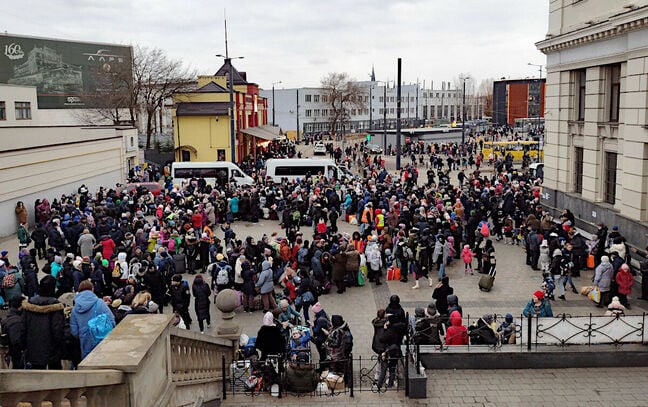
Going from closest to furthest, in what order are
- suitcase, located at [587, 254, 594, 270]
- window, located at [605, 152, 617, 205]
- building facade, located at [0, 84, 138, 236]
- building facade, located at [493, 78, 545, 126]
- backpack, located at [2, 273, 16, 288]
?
backpack, located at [2, 273, 16, 288]
suitcase, located at [587, 254, 594, 270]
window, located at [605, 152, 617, 205]
building facade, located at [0, 84, 138, 236]
building facade, located at [493, 78, 545, 126]

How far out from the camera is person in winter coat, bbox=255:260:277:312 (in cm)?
1536

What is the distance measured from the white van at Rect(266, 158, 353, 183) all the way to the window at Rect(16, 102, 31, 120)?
25.0 metres

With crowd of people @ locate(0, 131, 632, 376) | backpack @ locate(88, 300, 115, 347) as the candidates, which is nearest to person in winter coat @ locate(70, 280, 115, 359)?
crowd of people @ locate(0, 131, 632, 376)

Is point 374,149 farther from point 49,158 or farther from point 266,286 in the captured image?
point 266,286

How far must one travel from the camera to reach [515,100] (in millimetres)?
107875

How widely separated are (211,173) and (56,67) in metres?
47.2

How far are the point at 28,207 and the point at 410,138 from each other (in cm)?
4122

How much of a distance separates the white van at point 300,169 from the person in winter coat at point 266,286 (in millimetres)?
18953

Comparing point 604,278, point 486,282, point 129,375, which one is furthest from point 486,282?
point 129,375

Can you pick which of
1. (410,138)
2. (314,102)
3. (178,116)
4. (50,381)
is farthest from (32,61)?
(50,381)

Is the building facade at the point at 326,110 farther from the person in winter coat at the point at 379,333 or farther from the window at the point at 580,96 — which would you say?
the person in winter coat at the point at 379,333

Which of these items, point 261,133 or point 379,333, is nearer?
point 379,333

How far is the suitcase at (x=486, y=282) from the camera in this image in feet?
57.2

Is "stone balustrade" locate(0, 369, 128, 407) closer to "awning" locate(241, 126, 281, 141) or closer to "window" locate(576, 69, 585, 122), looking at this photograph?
"window" locate(576, 69, 585, 122)
